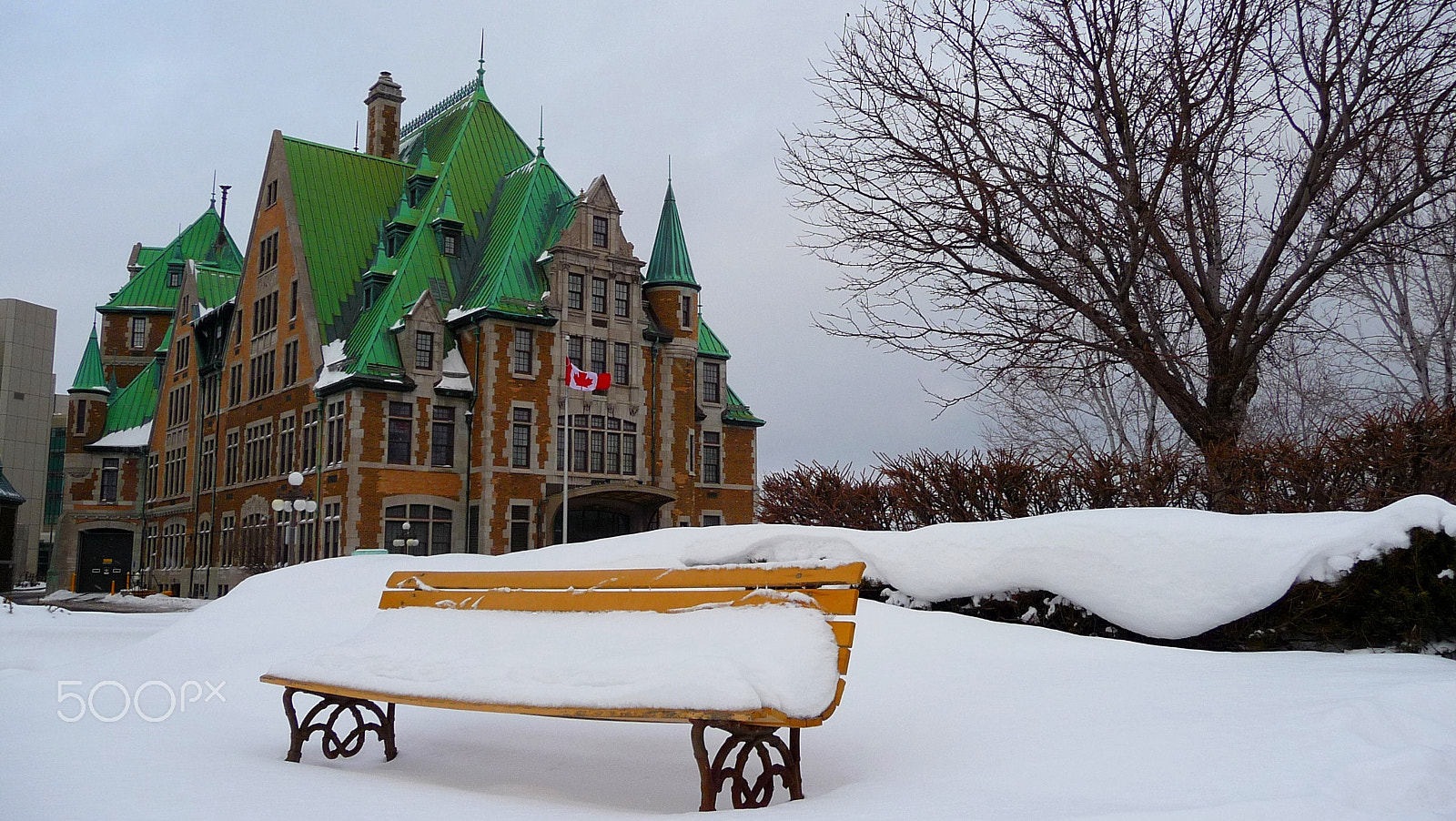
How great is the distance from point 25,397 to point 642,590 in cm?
7396

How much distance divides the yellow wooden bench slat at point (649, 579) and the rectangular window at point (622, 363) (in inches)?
1245

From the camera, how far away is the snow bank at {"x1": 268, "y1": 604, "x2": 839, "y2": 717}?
15.9ft

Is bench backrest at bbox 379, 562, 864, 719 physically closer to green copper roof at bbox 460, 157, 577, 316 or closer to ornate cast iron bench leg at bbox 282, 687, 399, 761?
ornate cast iron bench leg at bbox 282, 687, 399, 761

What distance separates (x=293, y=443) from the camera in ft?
126

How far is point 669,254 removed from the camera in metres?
41.8

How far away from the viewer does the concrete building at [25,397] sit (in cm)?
6506

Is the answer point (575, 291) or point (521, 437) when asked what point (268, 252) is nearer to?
point (575, 291)

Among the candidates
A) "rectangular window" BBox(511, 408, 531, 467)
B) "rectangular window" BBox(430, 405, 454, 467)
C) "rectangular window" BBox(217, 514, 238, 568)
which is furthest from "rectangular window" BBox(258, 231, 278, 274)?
"rectangular window" BBox(511, 408, 531, 467)

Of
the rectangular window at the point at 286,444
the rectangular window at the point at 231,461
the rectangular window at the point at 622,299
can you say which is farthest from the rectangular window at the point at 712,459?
the rectangular window at the point at 231,461

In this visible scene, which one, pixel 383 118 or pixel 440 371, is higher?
pixel 383 118

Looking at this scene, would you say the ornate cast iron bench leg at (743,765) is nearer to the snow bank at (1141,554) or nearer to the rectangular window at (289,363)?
the snow bank at (1141,554)

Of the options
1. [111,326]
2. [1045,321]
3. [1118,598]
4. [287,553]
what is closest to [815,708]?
[1118,598]

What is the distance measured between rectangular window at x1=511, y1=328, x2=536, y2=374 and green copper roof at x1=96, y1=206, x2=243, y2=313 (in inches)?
1316

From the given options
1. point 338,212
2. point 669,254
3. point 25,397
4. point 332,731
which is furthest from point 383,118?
point 332,731
